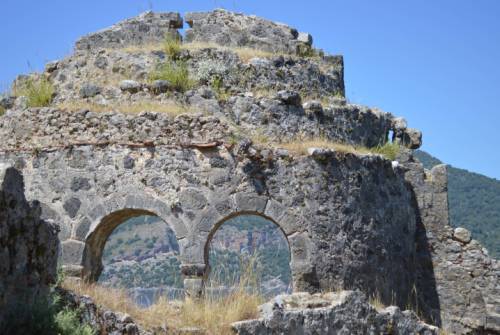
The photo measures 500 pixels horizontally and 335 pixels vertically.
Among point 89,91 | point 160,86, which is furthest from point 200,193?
point 89,91

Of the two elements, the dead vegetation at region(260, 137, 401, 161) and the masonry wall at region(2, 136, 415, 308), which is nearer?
the masonry wall at region(2, 136, 415, 308)

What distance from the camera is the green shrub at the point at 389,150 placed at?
47.6 feet

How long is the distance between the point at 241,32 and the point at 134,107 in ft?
12.1

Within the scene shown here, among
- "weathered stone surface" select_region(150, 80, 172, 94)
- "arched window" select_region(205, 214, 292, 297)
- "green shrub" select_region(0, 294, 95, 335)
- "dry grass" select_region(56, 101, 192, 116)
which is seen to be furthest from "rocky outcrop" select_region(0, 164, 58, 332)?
"weathered stone surface" select_region(150, 80, 172, 94)

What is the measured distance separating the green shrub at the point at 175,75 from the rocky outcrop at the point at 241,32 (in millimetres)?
1584

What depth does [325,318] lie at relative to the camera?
841 centimetres

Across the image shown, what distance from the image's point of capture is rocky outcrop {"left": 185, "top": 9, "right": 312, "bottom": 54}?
15.2m

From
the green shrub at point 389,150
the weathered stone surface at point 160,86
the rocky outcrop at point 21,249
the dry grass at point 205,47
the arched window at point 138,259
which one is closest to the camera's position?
the rocky outcrop at point 21,249

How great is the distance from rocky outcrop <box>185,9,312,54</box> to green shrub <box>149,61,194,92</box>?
1584 millimetres

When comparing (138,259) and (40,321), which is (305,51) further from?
(138,259)

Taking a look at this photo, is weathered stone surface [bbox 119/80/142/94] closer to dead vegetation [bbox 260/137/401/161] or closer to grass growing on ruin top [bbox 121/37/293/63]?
grass growing on ruin top [bbox 121/37/293/63]

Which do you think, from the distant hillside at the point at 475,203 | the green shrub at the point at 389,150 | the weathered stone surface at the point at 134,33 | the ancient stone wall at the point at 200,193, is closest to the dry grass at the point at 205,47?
the weathered stone surface at the point at 134,33

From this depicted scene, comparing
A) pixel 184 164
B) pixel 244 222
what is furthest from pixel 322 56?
pixel 244 222

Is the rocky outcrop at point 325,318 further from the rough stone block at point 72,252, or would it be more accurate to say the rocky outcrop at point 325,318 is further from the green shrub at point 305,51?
the green shrub at point 305,51
